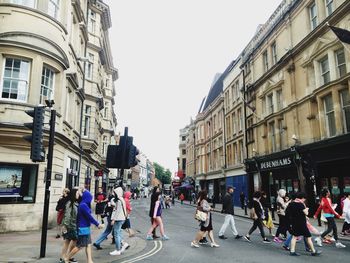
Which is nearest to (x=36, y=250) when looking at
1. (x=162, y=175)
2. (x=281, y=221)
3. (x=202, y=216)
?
(x=202, y=216)

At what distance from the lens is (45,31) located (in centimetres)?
1448

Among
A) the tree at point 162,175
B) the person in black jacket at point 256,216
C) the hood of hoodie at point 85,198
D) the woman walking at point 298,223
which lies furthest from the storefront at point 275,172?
the tree at point 162,175

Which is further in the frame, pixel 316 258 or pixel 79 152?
pixel 79 152

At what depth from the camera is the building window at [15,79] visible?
1338 centimetres

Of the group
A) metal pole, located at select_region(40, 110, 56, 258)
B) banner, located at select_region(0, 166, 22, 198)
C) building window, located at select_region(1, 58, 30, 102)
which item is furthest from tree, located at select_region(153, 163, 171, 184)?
metal pole, located at select_region(40, 110, 56, 258)

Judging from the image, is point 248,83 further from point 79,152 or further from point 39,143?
point 39,143

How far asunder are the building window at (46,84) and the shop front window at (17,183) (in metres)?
3.09

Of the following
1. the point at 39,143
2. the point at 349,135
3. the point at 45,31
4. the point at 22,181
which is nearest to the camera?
the point at 39,143

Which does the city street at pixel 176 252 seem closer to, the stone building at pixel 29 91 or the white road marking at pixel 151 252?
the white road marking at pixel 151 252

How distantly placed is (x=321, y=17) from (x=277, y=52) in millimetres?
6226

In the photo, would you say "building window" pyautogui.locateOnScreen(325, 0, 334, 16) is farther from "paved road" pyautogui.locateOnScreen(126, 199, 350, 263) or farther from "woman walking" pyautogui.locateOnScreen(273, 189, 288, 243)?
"paved road" pyautogui.locateOnScreen(126, 199, 350, 263)

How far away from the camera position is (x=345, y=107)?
57.7 feet

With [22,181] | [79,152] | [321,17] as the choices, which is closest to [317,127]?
[321,17]

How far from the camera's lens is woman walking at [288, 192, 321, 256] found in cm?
857
